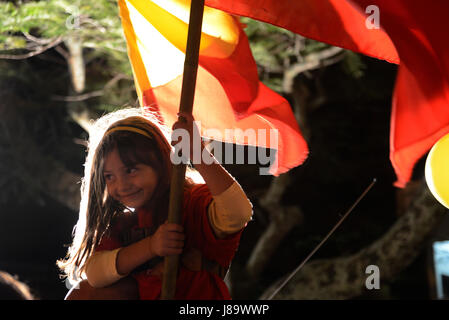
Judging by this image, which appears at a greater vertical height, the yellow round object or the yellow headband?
the yellow headband

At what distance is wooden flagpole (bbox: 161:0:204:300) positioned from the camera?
119cm

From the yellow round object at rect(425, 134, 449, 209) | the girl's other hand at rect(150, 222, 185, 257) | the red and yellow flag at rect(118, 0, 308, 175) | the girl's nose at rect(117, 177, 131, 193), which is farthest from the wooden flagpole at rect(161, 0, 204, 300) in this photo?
the yellow round object at rect(425, 134, 449, 209)

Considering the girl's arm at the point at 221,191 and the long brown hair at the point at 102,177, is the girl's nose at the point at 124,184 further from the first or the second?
the girl's arm at the point at 221,191

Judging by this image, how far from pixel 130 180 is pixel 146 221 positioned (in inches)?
4.3

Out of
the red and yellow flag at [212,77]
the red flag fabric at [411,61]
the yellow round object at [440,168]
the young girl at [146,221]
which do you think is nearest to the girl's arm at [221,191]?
the young girl at [146,221]

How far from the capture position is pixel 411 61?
1441 millimetres

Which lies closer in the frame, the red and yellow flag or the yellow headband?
the yellow headband

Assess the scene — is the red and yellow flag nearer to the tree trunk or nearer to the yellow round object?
the yellow round object

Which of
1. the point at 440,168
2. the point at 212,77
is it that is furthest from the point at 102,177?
the point at 440,168

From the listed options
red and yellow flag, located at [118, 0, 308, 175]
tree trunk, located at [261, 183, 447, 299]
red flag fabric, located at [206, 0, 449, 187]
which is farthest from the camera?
tree trunk, located at [261, 183, 447, 299]

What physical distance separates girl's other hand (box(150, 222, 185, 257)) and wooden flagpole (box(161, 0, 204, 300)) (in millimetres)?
18

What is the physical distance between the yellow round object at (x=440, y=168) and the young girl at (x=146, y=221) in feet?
2.01

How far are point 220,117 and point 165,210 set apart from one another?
0.43 m
